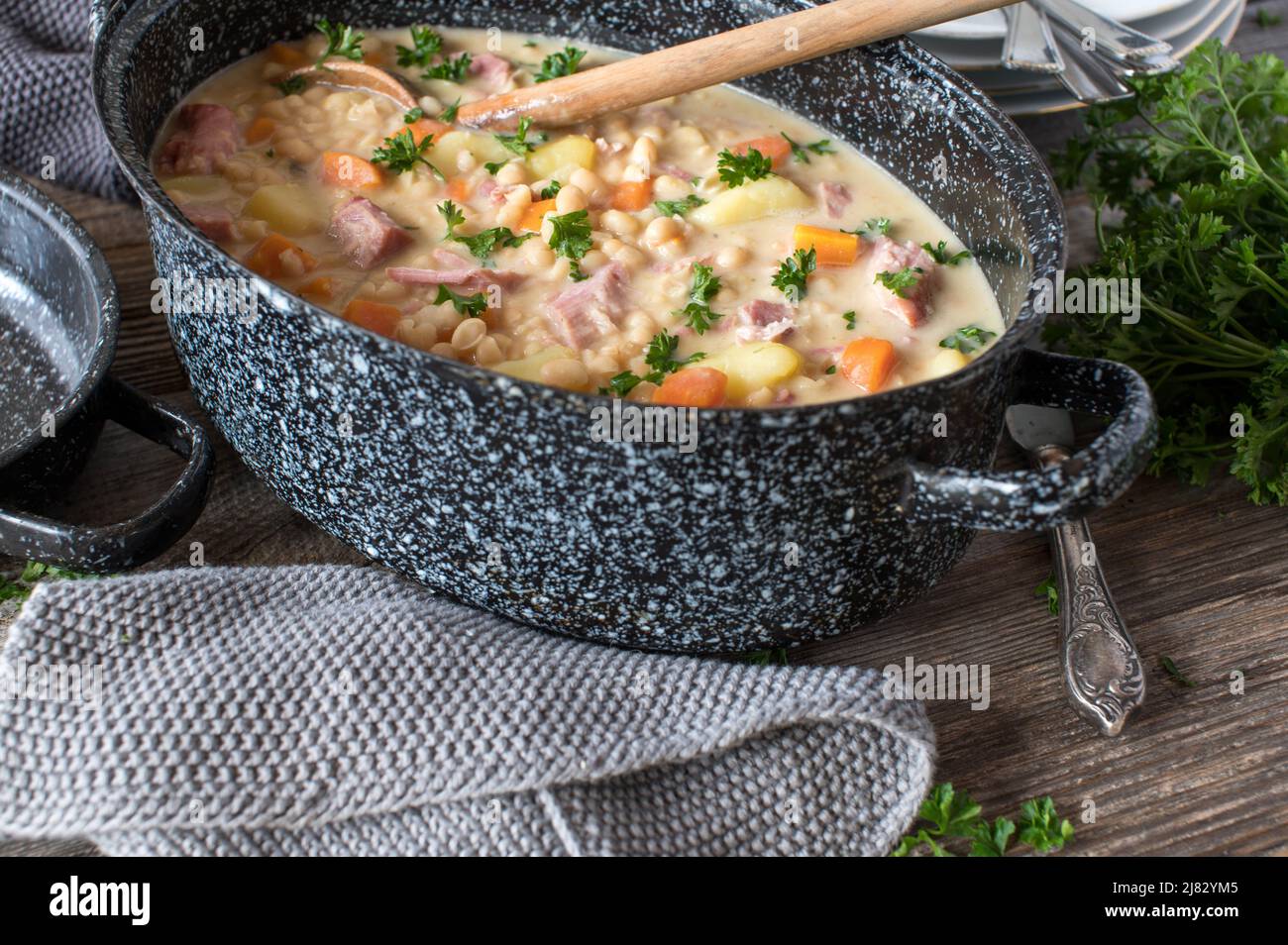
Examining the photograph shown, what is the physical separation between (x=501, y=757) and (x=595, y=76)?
121 cm

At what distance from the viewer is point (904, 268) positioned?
82.3 inches

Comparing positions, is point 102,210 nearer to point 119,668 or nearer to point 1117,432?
point 119,668

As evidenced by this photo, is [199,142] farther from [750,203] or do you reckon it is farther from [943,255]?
[943,255]

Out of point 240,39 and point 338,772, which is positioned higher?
point 240,39

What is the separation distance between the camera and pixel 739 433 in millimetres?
1437

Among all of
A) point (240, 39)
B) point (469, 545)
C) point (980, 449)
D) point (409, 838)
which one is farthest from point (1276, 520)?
point (240, 39)

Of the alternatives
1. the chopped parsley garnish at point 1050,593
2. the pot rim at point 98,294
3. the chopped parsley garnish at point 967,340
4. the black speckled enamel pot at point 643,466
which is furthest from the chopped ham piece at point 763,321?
the pot rim at point 98,294

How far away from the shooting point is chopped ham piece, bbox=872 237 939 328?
202 cm

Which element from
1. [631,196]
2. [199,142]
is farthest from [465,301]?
[199,142]

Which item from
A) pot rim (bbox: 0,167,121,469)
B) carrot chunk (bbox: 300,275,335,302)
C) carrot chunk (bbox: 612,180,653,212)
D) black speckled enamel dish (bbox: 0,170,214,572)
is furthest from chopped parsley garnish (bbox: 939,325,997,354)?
pot rim (bbox: 0,167,121,469)

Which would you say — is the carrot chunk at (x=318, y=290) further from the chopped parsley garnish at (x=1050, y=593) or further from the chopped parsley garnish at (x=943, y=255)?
the chopped parsley garnish at (x=1050, y=593)

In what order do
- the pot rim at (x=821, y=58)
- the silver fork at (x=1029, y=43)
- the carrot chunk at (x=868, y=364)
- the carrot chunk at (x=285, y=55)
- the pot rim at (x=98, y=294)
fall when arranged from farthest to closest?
1. the carrot chunk at (x=285, y=55)
2. the silver fork at (x=1029, y=43)
3. the carrot chunk at (x=868, y=364)
4. the pot rim at (x=98, y=294)
5. the pot rim at (x=821, y=58)

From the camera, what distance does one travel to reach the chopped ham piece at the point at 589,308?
76.9 inches

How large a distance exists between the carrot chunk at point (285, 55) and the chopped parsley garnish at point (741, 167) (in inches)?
32.6
